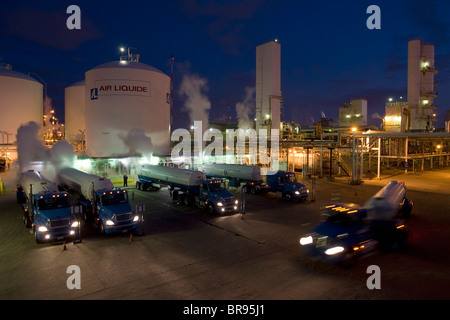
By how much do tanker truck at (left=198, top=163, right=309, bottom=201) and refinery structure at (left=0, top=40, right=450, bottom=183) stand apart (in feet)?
25.9

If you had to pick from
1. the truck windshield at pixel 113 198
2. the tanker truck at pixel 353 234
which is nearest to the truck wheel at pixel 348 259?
the tanker truck at pixel 353 234

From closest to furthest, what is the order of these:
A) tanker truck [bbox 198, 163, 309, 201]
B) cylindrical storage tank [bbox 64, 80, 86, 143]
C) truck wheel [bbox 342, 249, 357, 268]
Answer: truck wheel [bbox 342, 249, 357, 268] < tanker truck [bbox 198, 163, 309, 201] < cylindrical storage tank [bbox 64, 80, 86, 143]

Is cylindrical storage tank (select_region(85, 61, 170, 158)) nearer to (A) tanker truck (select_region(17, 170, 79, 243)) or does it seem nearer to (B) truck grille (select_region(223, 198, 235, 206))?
(B) truck grille (select_region(223, 198, 235, 206))

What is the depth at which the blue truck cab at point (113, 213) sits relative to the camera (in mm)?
15055

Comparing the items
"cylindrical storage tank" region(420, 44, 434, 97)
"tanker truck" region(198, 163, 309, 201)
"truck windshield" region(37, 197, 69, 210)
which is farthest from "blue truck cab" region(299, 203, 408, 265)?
"cylindrical storage tank" region(420, 44, 434, 97)

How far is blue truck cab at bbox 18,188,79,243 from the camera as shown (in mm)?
13906

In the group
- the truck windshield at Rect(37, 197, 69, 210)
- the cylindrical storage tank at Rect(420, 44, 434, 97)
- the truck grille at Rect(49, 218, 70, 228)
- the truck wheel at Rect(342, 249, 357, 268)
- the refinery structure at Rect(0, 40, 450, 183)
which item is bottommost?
the truck wheel at Rect(342, 249, 357, 268)

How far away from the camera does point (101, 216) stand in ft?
51.6

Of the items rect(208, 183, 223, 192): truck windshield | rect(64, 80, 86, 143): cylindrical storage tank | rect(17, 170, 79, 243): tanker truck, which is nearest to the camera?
rect(17, 170, 79, 243): tanker truck

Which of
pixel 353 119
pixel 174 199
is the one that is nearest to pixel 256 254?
pixel 174 199

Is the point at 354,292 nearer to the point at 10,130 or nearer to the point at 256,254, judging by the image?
the point at 256,254

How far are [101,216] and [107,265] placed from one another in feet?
15.2

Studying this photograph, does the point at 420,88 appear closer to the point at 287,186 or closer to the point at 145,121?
the point at 287,186

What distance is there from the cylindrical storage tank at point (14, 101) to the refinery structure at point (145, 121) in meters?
0.11
